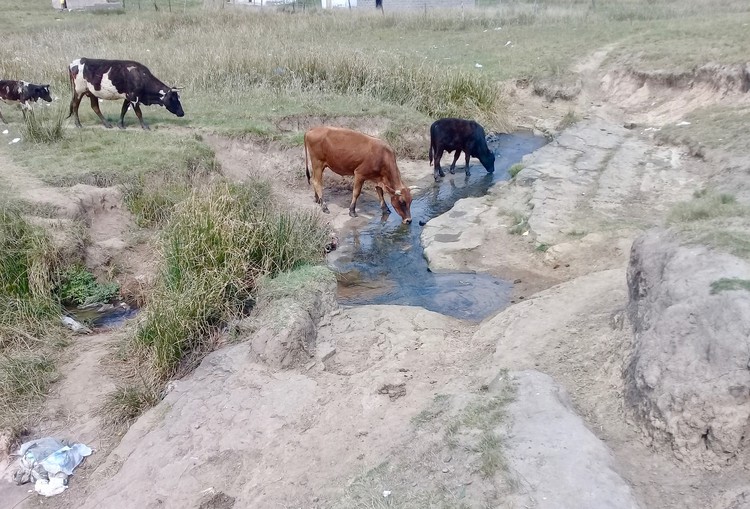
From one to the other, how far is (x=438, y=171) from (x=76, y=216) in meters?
6.16

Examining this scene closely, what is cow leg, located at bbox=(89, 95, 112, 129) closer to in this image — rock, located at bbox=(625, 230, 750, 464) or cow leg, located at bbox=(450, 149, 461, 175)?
cow leg, located at bbox=(450, 149, 461, 175)

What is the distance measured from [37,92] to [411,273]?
7985mm

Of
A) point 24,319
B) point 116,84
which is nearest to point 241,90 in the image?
point 116,84

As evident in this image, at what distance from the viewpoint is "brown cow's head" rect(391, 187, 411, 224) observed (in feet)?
32.2

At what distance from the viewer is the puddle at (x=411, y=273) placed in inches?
288

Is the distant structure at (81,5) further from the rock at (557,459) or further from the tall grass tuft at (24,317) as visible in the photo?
the rock at (557,459)

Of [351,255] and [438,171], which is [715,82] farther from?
[351,255]

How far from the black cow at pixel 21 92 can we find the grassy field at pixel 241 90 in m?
0.40

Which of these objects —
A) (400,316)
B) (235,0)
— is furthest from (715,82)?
(235,0)

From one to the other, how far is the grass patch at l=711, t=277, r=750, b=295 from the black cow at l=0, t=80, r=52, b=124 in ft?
37.3

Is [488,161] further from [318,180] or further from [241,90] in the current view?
[241,90]

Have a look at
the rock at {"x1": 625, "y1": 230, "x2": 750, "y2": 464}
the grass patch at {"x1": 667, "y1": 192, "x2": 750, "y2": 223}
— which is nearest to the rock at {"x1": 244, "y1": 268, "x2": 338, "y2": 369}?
the rock at {"x1": 625, "y1": 230, "x2": 750, "y2": 464}

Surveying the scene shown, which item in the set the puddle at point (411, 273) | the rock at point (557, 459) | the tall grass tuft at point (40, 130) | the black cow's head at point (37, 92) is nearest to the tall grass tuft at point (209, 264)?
the puddle at point (411, 273)

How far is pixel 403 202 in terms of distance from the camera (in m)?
9.86
